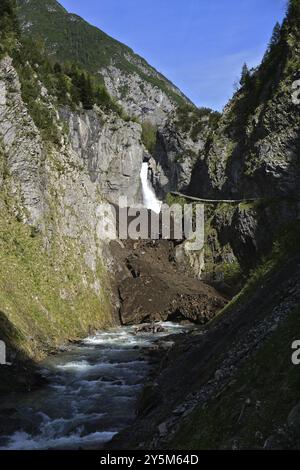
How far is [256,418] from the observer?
1009 centimetres

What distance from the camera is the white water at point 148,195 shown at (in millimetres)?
81750

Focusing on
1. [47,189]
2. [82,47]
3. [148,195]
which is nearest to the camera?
[47,189]

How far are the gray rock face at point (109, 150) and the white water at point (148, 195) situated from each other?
220cm

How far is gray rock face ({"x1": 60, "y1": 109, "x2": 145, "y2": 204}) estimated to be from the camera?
67.7 m

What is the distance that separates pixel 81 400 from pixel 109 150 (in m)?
57.3

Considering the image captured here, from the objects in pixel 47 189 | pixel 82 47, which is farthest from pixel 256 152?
pixel 82 47

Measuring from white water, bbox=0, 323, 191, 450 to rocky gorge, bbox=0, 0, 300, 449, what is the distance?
75cm

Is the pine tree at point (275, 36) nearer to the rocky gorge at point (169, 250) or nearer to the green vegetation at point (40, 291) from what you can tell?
the rocky gorge at point (169, 250)

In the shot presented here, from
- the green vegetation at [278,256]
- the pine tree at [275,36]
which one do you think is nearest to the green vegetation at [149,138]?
the pine tree at [275,36]

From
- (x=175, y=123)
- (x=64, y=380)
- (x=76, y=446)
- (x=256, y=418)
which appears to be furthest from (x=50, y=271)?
(x=175, y=123)

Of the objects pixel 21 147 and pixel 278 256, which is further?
pixel 21 147

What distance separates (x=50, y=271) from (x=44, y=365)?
37.3 ft

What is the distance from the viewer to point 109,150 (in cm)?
7469

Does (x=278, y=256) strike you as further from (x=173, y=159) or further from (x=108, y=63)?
(x=108, y=63)
